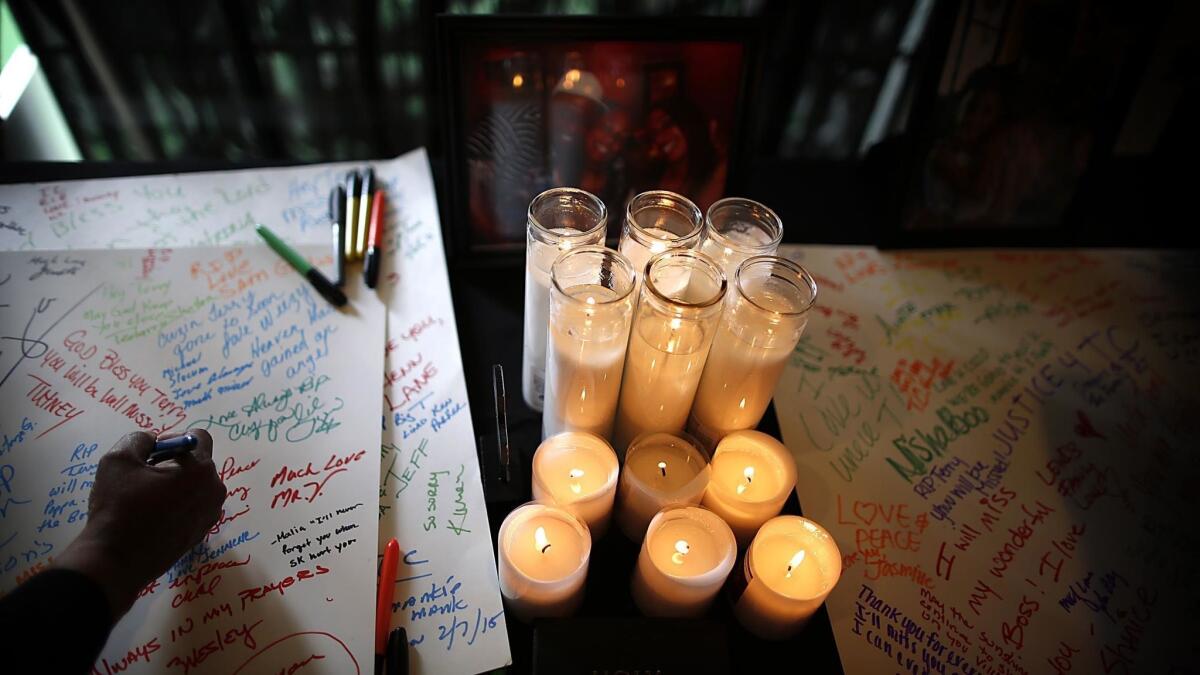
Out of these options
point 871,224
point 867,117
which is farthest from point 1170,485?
point 867,117

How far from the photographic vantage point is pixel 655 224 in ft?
2.39

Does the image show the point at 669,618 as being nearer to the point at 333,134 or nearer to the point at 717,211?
the point at 717,211

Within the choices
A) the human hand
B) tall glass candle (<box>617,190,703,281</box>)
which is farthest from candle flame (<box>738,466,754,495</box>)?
the human hand

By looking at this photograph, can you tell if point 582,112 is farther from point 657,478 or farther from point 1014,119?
point 1014,119

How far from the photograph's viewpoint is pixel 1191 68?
4.18ft

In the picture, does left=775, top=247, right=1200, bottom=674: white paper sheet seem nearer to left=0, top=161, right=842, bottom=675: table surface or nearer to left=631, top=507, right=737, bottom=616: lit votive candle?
left=0, top=161, right=842, bottom=675: table surface

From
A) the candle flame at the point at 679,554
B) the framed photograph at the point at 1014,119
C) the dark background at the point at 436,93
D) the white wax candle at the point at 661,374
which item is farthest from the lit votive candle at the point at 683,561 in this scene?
the framed photograph at the point at 1014,119

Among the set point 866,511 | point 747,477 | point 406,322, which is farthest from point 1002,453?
point 406,322

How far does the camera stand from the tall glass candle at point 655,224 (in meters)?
0.71

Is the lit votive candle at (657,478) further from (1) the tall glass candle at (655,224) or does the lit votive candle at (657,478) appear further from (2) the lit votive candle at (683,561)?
(1) the tall glass candle at (655,224)

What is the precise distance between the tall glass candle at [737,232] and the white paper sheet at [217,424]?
1.38 ft

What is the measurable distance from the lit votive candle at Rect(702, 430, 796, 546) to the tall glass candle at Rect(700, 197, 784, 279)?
181 millimetres

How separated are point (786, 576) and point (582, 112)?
616 millimetres

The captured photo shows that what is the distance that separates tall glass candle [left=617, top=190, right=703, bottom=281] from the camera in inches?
27.8
